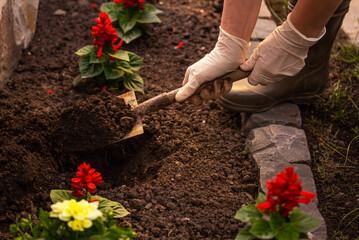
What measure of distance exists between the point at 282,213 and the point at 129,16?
2.30 m

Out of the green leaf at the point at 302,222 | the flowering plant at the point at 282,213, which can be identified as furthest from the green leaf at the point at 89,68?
the green leaf at the point at 302,222

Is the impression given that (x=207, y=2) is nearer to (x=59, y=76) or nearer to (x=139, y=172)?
(x=59, y=76)

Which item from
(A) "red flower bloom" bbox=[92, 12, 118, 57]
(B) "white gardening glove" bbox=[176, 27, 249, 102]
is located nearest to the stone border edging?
(B) "white gardening glove" bbox=[176, 27, 249, 102]

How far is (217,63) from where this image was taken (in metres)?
2.59

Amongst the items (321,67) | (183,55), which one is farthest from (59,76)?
(321,67)

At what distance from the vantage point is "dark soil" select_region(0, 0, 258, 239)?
2338 mm

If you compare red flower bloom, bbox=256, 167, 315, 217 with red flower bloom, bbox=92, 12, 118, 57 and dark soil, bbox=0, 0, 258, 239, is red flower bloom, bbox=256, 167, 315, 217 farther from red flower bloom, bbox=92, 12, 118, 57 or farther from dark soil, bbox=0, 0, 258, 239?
red flower bloom, bbox=92, 12, 118, 57

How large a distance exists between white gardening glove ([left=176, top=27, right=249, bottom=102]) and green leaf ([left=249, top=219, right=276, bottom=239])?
103cm

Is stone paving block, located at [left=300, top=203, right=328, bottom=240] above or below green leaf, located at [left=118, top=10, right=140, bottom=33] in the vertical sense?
below

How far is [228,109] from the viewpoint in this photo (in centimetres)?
299

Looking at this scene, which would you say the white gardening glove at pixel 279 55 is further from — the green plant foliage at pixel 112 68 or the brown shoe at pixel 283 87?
the green plant foliage at pixel 112 68

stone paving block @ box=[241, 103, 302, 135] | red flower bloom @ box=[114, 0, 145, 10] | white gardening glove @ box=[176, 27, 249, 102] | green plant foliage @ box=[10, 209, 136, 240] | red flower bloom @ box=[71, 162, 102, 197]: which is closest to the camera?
green plant foliage @ box=[10, 209, 136, 240]

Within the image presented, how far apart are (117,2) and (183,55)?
626 mm

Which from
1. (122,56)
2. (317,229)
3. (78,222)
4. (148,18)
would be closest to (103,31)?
(122,56)
